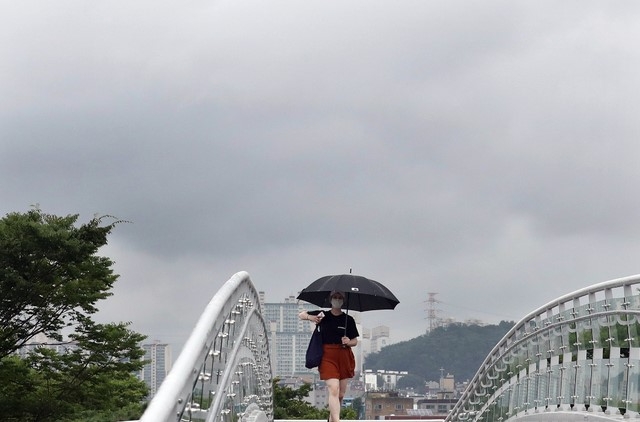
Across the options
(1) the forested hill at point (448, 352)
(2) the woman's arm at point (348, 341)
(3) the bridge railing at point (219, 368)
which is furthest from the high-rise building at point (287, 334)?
(3) the bridge railing at point (219, 368)

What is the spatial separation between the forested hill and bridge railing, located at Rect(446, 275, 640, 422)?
532 ft

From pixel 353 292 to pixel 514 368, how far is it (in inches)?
136

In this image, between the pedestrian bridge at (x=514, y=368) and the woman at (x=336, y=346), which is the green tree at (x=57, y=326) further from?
the woman at (x=336, y=346)

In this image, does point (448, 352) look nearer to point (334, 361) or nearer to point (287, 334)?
point (287, 334)

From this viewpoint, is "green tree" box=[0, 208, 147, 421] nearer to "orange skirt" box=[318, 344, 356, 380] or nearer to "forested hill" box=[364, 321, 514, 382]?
"orange skirt" box=[318, 344, 356, 380]

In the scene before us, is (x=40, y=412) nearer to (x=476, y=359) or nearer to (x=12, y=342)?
(x=12, y=342)

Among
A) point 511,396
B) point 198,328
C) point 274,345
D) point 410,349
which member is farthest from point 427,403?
point 198,328

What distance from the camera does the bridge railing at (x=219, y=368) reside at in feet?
15.4

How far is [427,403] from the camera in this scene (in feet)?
451

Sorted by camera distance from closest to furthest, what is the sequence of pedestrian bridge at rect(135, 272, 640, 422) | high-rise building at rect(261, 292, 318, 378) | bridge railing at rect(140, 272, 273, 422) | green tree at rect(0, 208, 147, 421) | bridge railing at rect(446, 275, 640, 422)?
bridge railing at rect(140, 272, 273, 422)
pedestrian bridge at rect(135, 272, 640, 422)
bridge railing at rect(446, 275, 640, 422)
green tree at rect(0, 208, 147, 421)
high-rise building at rect(261, 292, 318, 378)

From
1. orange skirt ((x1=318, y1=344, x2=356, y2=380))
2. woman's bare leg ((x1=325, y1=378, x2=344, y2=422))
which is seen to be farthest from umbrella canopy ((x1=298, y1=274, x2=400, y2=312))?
woman's bare leg ((x1=325, y1=378, x2=344, y2=422))

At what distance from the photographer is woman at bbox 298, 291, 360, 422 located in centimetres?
1209

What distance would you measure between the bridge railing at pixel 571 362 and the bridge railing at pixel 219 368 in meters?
3.61

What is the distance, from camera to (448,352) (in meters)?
189
